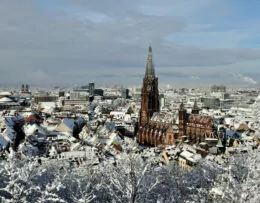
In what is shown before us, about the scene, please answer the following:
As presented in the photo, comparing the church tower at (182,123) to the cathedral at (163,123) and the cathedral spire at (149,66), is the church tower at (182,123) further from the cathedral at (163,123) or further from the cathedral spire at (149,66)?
the cathedral spire at (149,66)

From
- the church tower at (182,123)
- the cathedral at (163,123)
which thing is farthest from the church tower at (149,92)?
the church tower at (182,123)

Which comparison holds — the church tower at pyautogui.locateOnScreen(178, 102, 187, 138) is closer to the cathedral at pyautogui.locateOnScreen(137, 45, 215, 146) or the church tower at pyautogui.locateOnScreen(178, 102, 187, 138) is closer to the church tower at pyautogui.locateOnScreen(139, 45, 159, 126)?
the cathedral at pyautogui.locateOnScreen(137, 45, 215, 146)

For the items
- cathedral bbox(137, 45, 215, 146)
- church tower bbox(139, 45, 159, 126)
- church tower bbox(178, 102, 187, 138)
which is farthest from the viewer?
church tower bbox(139, 45, 159, 126)

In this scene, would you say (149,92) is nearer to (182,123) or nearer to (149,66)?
(149,66)

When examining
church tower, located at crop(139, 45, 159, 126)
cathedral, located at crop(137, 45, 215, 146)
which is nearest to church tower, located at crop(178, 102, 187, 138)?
cathedral, located at crop(137, 45, 215, 146)

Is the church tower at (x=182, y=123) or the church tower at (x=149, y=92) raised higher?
the church tower at (x=149, y=92)

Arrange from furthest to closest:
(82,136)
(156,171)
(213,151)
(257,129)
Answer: (82,136) → (213,151) → (156,171) → (257,129)

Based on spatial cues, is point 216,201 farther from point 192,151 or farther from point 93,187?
point 192,151

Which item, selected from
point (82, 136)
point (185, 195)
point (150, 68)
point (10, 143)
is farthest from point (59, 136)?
point (185, 195)
